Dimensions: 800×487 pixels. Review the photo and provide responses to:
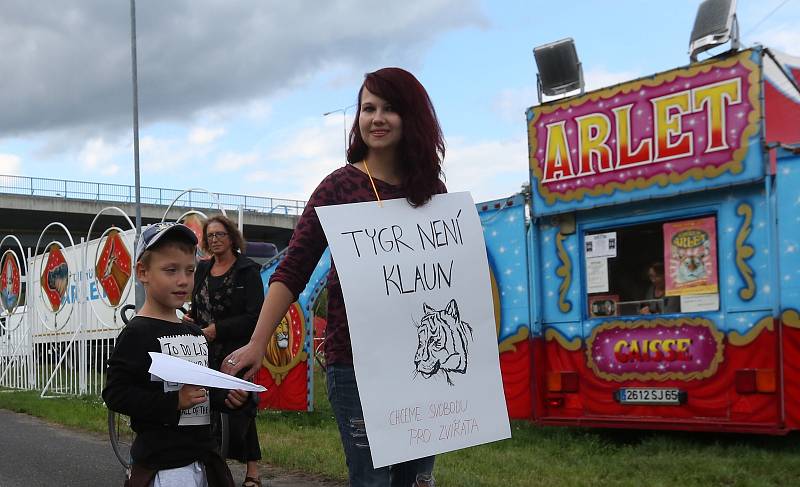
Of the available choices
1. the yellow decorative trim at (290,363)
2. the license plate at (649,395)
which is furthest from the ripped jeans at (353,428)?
the yellow decorative trim at (290,363)

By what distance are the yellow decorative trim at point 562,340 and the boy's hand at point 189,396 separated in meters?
5.42

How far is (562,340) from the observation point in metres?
7.89

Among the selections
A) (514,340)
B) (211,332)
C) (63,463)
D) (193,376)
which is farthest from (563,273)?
(193,376)

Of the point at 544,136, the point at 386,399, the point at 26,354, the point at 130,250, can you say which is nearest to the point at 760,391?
the point at 544,136

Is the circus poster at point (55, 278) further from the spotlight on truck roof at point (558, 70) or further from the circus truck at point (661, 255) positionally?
the spotlight on truck roof at point (558, 70)

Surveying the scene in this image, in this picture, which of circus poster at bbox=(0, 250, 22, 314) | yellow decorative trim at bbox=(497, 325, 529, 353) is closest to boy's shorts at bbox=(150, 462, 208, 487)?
yellow decorative trim at bbox=(497, 325, 529, 353)

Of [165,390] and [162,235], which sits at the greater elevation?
[162,235]

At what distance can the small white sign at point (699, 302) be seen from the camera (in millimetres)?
6918

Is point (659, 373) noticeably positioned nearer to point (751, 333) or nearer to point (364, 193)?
point (751, 333)

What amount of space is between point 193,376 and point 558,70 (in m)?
6.11

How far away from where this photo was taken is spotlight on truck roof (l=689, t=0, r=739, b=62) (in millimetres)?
6914

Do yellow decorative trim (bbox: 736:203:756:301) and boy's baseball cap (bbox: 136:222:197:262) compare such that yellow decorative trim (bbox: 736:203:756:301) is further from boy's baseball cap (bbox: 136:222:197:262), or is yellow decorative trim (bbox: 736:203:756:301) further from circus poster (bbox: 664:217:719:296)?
boy's baseball cap (bbox: 136:222:197:262)

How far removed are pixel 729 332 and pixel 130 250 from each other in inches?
306

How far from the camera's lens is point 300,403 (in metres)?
10.2
